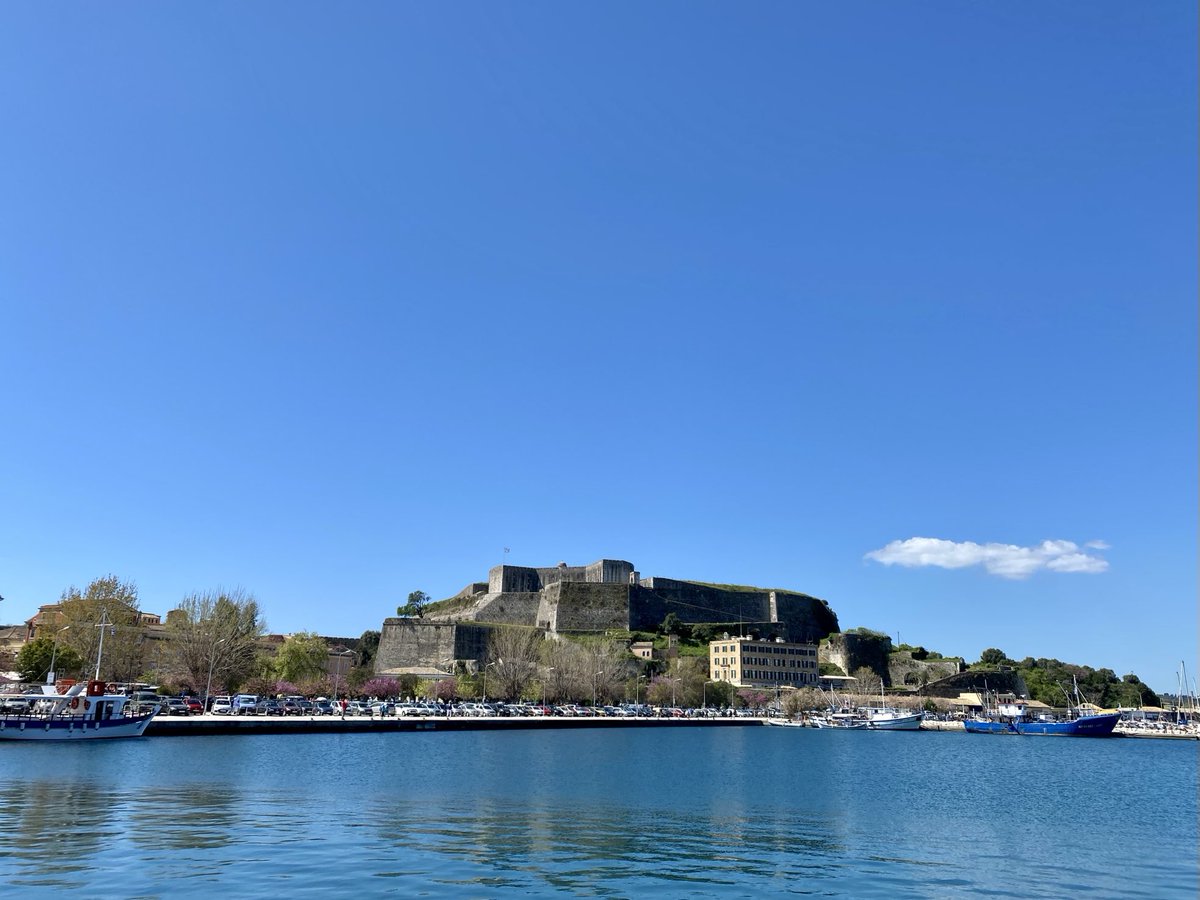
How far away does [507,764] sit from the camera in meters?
36.2

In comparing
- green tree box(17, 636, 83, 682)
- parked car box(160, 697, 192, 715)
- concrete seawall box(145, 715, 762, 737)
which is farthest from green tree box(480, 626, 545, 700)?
green tree box(17, 636, 83, 682)

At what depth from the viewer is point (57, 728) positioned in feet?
140

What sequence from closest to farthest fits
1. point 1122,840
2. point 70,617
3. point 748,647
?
point 1122,840
point 70,617
point 748,647

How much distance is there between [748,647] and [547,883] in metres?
81.1

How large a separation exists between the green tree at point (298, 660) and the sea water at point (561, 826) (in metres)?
36.9

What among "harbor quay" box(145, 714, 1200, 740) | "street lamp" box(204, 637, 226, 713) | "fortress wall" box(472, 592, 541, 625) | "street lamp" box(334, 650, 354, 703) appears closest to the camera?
"harbor quay" box(145, 714, 1200, 740)

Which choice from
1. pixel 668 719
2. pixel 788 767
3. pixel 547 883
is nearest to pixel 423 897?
pixel 547 883

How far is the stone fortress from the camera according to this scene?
288 feet

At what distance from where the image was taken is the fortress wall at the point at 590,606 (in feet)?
306

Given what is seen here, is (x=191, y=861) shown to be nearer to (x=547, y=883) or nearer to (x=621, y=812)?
(x=547, y=883)

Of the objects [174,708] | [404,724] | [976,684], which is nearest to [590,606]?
[404,724]

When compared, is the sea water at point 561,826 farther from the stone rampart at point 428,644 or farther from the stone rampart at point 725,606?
the stone rampart at point 725,606

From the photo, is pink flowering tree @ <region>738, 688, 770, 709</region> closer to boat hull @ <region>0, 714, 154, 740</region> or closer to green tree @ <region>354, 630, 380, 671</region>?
green tree @ <region>354, 630, 380, 671</region>

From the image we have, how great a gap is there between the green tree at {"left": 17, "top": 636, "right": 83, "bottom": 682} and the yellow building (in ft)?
186
